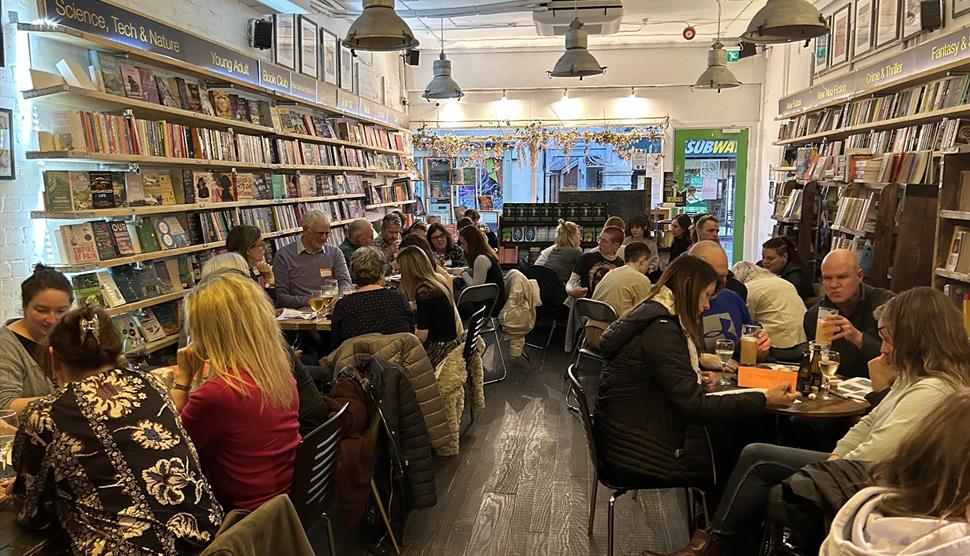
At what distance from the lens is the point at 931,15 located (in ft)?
19.4

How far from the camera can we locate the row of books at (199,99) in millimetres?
4539

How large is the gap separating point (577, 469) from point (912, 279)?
2.59 metres

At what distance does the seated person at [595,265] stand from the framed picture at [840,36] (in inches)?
153

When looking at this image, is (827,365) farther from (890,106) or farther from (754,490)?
(890,106)

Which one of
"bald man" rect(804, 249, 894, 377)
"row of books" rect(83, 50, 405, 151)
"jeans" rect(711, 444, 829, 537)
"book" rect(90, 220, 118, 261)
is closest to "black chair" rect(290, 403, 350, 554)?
"jeans" rect(711, 444, 829, 537)

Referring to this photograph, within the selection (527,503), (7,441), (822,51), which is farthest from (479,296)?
(822,51)

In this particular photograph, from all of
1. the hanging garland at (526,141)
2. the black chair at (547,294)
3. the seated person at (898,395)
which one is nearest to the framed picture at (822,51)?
the hanging garland at (526,141)

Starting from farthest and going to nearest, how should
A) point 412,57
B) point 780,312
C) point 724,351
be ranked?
point 412,57 < point 780,312 < point 724,351

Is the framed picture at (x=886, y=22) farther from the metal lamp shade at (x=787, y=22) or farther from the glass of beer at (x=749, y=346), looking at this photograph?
the glass of beer at (x=749, y=346)

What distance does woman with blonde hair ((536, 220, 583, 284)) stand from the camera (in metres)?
7.02

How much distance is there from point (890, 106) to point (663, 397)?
5.08 m

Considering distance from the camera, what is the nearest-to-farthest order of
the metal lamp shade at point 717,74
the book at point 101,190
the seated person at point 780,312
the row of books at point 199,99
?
the seated person at point 780,312
the book at point 101,190
the row of books at point 199,99
the metal lamp shade at point 717,74

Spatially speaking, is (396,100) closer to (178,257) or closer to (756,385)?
(178,257)

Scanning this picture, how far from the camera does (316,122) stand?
323 inches
